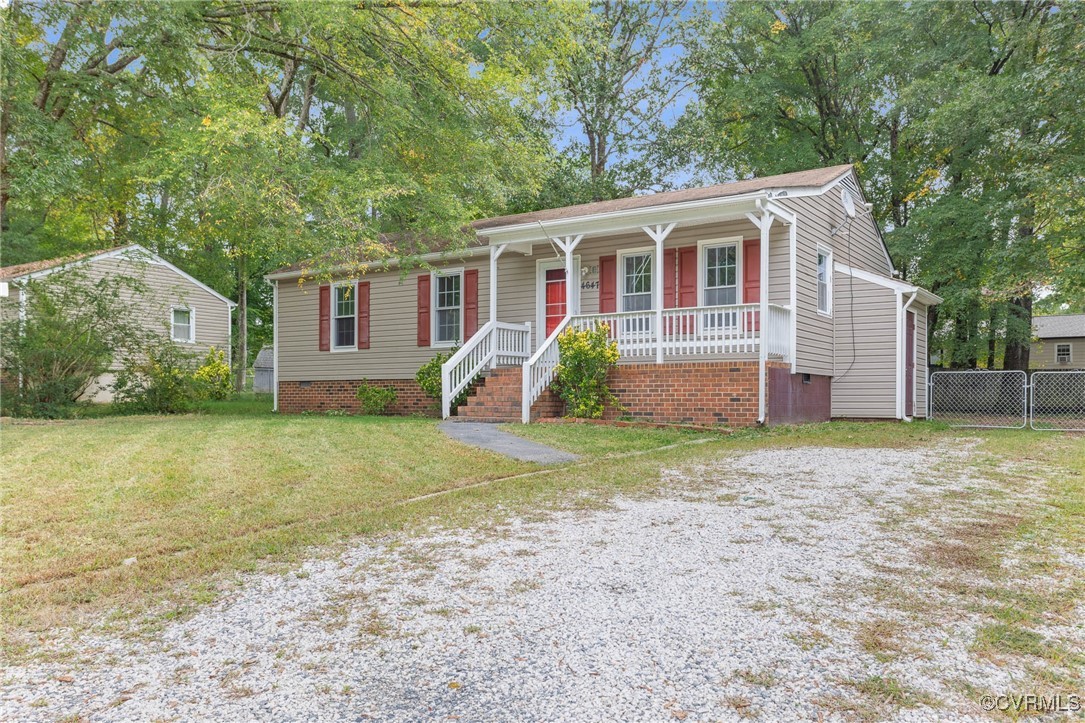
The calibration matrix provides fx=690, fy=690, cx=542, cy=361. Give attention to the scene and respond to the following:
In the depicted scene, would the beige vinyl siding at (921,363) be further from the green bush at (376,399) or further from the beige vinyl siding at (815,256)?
the green bush at (376,399)

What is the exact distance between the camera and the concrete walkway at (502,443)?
7.58 meters

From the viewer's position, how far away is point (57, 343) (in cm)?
1225

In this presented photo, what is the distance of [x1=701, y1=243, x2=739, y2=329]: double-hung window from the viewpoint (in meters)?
12.4

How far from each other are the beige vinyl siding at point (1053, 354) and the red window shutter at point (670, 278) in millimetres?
27671

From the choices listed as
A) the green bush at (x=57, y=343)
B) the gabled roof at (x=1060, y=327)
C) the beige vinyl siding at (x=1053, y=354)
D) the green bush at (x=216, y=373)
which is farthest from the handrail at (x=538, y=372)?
the gabled roof at (x=1060, y=327)

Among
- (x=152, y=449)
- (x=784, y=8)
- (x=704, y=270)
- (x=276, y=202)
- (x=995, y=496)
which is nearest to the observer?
(x=995, y=496)

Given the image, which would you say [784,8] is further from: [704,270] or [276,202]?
[276,202]

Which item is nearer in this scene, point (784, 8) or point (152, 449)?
point (152, 449)

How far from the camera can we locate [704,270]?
1266 centimetres

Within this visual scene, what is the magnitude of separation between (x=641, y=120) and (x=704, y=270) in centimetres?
1215

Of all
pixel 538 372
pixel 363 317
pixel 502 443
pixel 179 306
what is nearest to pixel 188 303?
pixel 179 306

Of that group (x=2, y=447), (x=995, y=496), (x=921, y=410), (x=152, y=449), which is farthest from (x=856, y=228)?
(x=2, y=447)

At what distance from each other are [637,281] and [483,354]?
3289 mm

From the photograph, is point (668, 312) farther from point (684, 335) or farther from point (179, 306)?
point (179, 306)
